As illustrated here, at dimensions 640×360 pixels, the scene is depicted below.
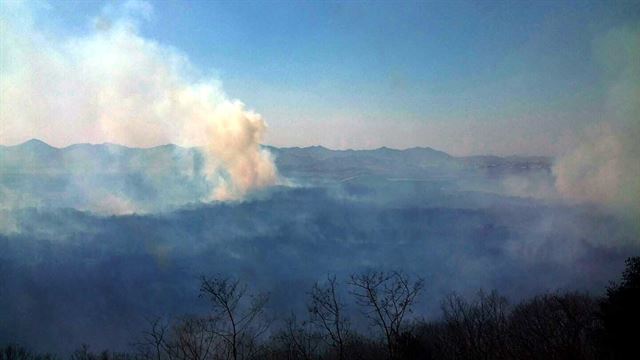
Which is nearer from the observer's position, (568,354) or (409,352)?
(568,354)

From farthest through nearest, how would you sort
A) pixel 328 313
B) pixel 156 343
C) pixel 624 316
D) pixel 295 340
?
pixel 328 313 < pixel 295 340 < pixel 156 343 < pixel 624 316

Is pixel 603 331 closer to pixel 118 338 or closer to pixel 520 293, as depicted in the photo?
pixel 520 293

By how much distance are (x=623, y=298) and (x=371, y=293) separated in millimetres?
12171

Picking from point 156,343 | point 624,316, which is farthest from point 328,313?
point 624,316

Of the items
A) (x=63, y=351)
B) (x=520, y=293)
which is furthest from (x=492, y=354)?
(x=63, y=351)

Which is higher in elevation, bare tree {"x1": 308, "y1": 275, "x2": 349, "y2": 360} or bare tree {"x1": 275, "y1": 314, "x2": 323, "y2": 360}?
bare tree {"x1": 308, "y1": 275, "x2": 349, "y2": 360}

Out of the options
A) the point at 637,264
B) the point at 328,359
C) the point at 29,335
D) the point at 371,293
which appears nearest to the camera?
the point at 637,264

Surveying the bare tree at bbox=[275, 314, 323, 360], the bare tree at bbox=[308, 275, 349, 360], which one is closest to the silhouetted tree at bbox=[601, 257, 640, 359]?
the bare tree at bbox=[308, 275, 349, 360]

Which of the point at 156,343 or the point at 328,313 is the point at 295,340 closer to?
the point at 328,313

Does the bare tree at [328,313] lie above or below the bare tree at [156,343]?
above

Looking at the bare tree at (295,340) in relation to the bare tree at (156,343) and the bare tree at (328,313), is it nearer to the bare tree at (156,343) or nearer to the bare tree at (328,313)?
the bare tree at (328,313)

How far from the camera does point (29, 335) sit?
195625 millimetres

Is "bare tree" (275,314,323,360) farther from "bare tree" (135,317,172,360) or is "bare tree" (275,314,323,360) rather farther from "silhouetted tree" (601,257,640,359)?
"silhouetted tree" (601,257,640,359)

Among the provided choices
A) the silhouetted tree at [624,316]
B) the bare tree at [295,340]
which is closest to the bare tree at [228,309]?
the bare tree at [295,340]
